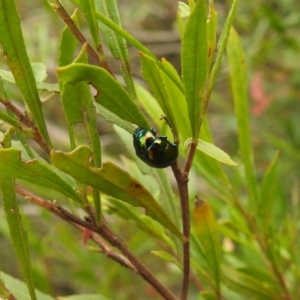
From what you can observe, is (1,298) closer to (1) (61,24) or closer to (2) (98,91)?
(2) (98,91)

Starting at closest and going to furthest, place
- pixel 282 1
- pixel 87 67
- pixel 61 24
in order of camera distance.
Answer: pixel 87 67 → pixel 282 1 → pixel 61 24

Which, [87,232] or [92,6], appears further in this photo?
[87,232]

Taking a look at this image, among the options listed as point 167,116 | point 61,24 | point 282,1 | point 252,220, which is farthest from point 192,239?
point 61,24

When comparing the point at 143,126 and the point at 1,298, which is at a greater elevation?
the point at 143,126

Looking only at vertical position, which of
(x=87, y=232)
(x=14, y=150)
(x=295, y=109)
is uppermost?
(x=14, y=150)

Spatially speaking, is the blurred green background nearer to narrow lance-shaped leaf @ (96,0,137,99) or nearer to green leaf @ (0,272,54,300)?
green leaf @ (0,272,54,300)

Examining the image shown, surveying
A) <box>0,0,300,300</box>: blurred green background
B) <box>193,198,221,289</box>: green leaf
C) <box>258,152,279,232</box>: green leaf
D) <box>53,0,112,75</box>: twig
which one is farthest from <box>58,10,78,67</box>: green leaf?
A: <box>0,0,300,300</box>: blurred green background

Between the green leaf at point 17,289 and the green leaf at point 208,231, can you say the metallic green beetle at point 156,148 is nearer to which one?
the green leaf at point 208,231
